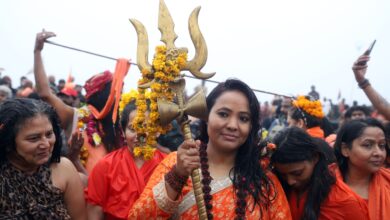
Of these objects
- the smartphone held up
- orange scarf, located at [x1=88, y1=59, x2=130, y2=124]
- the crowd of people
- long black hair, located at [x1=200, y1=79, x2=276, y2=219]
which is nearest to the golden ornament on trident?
the crowd of people

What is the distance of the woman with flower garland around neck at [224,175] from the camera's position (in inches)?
99.2

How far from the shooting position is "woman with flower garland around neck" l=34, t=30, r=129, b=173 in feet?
13.0

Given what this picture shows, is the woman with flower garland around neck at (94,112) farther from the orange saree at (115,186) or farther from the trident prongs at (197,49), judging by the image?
the trident prongs at (197,49)

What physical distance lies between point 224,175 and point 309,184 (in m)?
0.61

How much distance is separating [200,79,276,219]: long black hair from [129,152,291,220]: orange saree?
4 cm

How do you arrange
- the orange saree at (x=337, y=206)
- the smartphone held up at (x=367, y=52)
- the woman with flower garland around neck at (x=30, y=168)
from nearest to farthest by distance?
1. the woman with flower garland around neck at (x=30, y=168)
2. the orange saree at (x=337, y=206)
3. the smartphone held up at (x=367, y=52)

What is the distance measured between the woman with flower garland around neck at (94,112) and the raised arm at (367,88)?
1.97 metres

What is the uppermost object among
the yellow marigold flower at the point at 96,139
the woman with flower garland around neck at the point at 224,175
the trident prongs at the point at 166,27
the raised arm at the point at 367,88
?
the trident prongs at the point at 166,27

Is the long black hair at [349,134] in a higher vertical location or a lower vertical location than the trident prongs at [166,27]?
lower

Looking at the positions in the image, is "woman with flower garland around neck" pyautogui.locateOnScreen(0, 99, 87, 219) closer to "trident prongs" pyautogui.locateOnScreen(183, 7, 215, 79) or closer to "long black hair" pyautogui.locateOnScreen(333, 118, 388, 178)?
"trident prongs" pyautogui.locateOnScreen(183, 7, 215, 79)

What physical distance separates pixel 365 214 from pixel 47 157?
80.1 inches

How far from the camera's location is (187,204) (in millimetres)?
2674

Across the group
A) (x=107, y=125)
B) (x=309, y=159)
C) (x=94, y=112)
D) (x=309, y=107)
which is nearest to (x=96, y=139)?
(x=107, y=125)

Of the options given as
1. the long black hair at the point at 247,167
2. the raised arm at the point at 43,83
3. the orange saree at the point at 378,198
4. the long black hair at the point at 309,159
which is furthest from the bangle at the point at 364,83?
the raised arm at the point at 43,83
